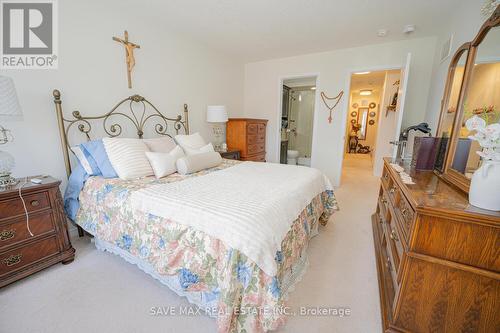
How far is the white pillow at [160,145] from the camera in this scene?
2.27 meters

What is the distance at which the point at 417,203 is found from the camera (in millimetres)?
971

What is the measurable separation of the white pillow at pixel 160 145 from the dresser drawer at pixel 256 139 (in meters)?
1.68

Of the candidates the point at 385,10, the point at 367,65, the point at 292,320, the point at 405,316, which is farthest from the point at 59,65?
the point at 367,65

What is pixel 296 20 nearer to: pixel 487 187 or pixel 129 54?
pixel 129 54

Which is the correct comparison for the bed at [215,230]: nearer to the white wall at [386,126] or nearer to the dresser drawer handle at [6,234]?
the dresser drawer handle at [6,234]

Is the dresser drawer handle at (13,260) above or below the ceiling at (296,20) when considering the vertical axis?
below

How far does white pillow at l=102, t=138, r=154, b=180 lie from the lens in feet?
6.09

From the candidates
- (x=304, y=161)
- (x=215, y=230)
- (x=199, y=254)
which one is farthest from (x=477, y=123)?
(x=304, y=161)

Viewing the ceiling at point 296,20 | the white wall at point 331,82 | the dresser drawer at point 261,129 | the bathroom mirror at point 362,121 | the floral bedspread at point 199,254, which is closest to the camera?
the floral bedspread at point 199,254

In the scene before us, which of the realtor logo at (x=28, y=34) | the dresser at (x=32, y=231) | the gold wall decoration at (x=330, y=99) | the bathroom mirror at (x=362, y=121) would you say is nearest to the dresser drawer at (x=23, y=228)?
the dresser at (x=32, y=231)

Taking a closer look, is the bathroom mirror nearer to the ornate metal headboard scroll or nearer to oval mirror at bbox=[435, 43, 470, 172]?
Answer: oval mirror at bbox=[435, 43, 470, 172]

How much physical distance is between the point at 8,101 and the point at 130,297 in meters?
1.61

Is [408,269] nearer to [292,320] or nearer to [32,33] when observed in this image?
[292,320]

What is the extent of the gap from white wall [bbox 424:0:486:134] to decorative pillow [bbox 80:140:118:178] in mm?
3466
